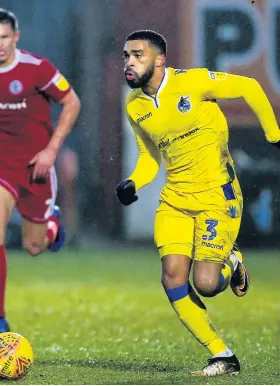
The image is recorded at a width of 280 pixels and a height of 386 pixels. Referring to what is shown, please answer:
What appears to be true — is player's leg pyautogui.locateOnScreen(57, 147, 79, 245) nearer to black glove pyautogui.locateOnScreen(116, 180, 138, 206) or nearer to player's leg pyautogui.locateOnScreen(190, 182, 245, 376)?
black glove pyautogui.locateOnScreen(116, 180, 138, 206)

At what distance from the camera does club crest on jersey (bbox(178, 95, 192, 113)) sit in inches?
309

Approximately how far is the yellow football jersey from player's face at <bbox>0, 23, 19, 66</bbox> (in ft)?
4.13

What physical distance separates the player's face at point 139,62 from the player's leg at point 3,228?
1.36 m

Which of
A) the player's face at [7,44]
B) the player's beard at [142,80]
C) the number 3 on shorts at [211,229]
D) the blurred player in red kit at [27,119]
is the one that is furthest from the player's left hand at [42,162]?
the number 3 on shorts at [211,229]

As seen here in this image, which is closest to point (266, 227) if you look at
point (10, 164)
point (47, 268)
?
point (10, 164)

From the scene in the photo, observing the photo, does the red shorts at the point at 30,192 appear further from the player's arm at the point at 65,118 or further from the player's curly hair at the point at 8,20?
the player's curly hair at the point at 8,20

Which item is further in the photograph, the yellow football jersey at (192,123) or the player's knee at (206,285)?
the yellow football jersey at (192,123)

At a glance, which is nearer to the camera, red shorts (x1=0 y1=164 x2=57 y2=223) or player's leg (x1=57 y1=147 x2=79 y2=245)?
red shorts (x1=0 y1=164 x2=57 y2=223)

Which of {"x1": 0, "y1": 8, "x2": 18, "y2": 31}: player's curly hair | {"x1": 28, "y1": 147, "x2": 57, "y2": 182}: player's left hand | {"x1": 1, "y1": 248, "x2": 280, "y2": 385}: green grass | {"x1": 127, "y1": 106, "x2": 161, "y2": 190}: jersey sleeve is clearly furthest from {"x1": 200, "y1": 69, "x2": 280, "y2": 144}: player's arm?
{"x1": 0, "y1": 8, "x2": 18, "y2": 31}: player's curly hair

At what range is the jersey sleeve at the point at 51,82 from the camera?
28.8 feet

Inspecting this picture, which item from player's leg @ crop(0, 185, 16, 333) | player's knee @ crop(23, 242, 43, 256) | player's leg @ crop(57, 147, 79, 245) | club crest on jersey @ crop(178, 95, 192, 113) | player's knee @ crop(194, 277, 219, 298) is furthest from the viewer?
player's leg @ crop(57, 147, 79, 245)

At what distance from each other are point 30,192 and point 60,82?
2.81 ft

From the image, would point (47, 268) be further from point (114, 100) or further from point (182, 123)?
point (182, 123)

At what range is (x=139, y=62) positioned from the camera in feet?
25.8
